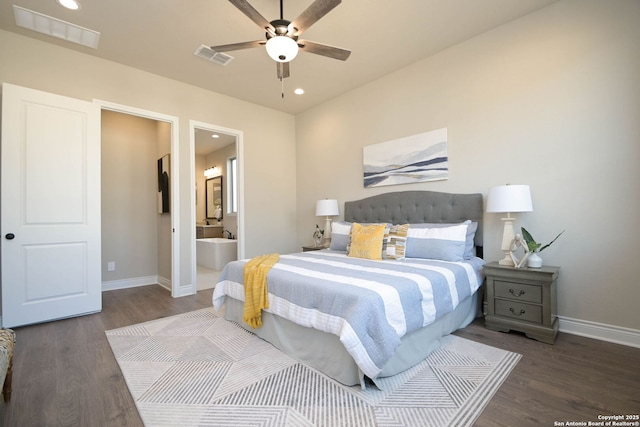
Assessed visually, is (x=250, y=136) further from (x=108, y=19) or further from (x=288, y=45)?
(x=288, y=45)

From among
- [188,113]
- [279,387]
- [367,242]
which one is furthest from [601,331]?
[188,113]

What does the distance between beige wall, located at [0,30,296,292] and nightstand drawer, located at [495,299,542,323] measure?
11.3ft

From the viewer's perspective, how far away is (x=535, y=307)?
7.93 feet

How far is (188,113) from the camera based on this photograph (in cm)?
415

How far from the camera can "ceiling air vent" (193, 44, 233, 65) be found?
330cm

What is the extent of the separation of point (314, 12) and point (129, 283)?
15.4 ft

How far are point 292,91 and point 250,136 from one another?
1012mm

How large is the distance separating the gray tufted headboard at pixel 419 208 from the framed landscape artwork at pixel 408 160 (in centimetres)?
21

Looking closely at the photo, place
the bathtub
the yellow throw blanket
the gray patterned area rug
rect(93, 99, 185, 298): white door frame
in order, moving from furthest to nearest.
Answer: the bathtub → rect(93, 99, 185, 298): white door frame → the yellow throw blanket → the gray patterned area rug

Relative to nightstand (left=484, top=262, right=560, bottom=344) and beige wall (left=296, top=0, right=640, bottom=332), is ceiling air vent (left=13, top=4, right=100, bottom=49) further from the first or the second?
nightstand (left=484, top=262, right=560, bottom=344)

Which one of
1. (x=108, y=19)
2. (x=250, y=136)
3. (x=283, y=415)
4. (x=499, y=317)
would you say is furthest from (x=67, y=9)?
(x=499, y=317)

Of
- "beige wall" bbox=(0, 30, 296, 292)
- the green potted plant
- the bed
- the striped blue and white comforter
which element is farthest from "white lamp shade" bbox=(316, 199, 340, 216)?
the green potted plant

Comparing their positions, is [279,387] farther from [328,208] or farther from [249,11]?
[328,208]

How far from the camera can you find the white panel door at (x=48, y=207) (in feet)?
9.27
